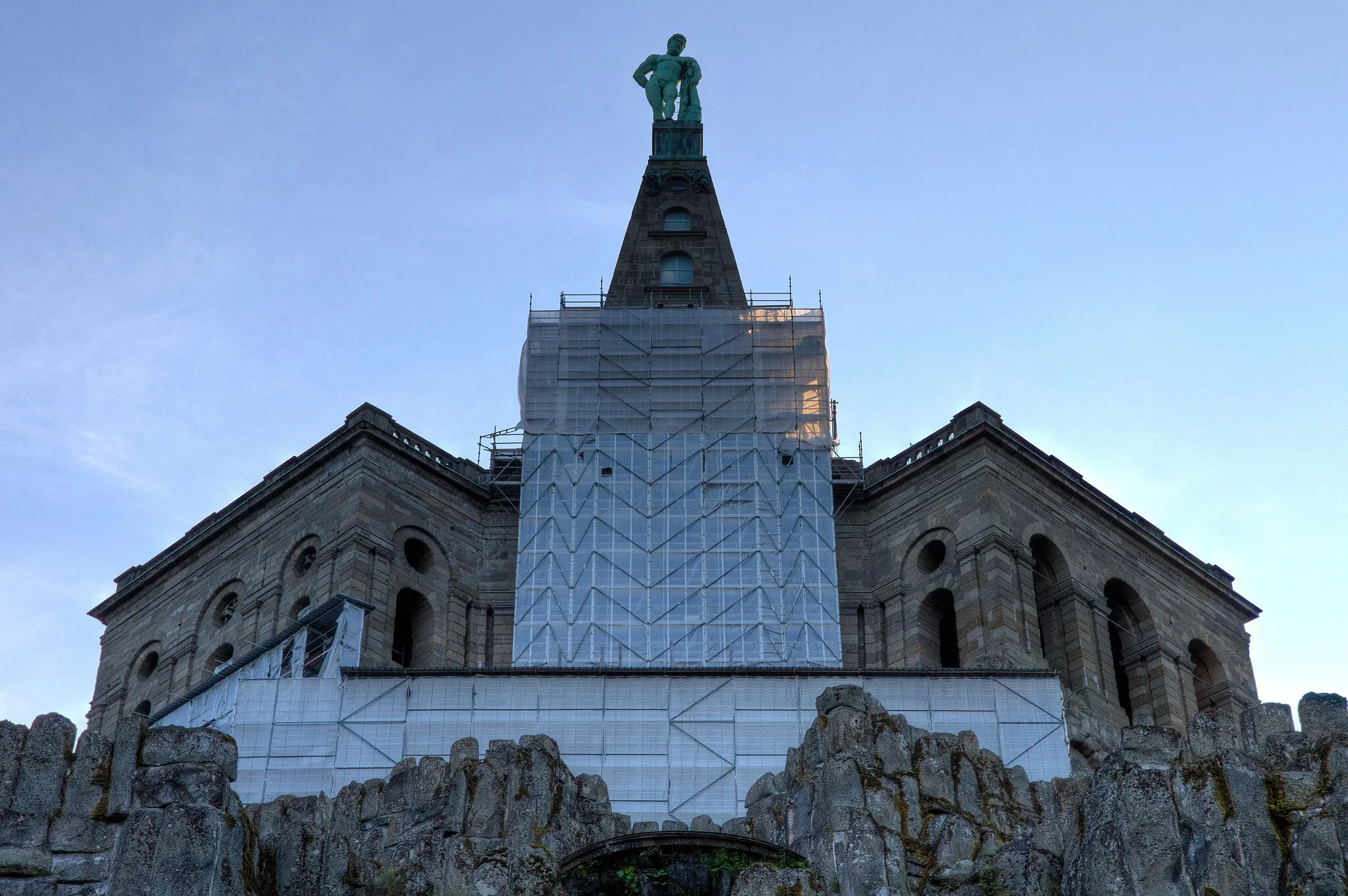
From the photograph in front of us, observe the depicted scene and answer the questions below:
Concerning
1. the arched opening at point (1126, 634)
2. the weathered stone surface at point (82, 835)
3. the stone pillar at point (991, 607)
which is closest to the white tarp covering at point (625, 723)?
the stone pillar at point (991, 607)

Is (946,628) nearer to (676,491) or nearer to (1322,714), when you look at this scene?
(676,491)

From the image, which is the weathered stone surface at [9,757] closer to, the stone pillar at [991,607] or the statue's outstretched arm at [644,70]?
the stone pillar at [991,607]

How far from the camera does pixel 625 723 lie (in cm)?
5469

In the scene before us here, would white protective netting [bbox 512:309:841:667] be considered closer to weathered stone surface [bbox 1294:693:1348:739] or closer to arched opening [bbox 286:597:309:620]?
arched opening [bbox 286:597:309:620]

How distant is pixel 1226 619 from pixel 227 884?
4539cm

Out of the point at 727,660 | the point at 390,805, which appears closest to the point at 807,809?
the point at 390,805

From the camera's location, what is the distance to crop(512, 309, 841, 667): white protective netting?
60625 mm

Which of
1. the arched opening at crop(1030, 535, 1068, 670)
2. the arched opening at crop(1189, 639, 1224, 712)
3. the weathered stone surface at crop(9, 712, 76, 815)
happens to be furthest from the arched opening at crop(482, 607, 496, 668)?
the weathered stone surface at crop(9, 712, 76, 815)

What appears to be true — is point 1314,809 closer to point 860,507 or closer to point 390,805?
point 390,805

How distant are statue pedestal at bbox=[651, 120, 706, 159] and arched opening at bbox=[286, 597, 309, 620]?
22270 millimetres

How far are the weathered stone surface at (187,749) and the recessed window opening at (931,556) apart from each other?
Result: 36175mm

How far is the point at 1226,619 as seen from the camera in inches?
2677

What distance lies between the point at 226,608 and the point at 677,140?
2314 cm

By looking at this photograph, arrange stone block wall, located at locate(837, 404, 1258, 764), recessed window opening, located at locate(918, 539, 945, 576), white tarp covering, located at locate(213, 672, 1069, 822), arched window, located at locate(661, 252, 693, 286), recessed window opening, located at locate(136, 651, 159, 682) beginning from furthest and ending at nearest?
arched window, located at locate(661, 252, 693, 286) < recessed window opening, located at locate(136, 651, 159, 682) < recessed window opening, located at locate(918, 539, 945, 576) < stone block wall, located at locate(837, 404, 1258, 764) < white tarp covering, located at locate(213, 672, 1069, 822)
